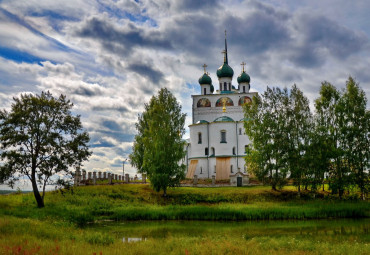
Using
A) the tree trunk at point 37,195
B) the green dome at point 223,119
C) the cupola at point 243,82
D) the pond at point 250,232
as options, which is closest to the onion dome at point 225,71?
the cupola at point 243,82

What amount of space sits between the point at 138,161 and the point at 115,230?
69.8 ft

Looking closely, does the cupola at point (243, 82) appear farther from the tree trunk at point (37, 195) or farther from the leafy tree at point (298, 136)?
the tree trunk at point (37, 195)

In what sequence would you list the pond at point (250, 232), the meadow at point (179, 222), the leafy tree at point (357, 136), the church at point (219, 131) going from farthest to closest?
1. the church at point (219, 131)
2. the leafy tree at point (357, 136)
3. the pond at point (250, 232)
4. the meadow at point (179, 222)

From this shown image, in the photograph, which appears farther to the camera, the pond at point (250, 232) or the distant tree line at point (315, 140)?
the distant tree line at point (315, 140)

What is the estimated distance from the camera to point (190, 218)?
2694 cm

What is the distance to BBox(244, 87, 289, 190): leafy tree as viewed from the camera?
122 ft

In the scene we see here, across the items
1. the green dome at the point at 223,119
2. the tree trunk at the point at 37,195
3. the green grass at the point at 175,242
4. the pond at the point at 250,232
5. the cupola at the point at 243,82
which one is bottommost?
the pond at the point at 250,232

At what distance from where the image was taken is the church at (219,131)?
52500 mm

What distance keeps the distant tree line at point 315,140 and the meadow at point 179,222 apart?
6.36 ft

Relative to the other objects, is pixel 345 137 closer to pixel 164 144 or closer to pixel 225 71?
pixel 164 144

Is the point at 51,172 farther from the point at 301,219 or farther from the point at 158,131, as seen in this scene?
the point at 301,219

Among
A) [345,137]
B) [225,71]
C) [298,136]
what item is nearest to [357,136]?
[345,137]

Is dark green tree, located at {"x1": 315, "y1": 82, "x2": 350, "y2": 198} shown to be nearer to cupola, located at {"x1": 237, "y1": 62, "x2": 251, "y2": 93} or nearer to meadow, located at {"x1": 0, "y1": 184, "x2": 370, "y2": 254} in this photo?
meadow, located at {"x1": 0, "y1": 184, "x2": 370, "y2": 254}

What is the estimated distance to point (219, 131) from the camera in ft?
176
